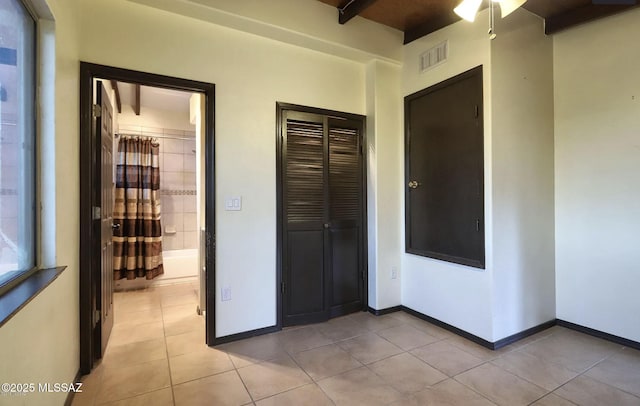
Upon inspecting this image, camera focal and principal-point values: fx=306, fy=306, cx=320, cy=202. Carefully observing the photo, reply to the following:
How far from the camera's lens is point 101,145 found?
219cm

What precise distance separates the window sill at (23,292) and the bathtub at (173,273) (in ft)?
9.07

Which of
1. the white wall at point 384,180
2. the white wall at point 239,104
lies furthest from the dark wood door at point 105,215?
the white wall at point 384,180

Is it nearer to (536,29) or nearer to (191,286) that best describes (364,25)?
(536,29)

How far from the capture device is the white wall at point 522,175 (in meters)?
2.36

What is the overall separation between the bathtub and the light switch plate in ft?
6.66

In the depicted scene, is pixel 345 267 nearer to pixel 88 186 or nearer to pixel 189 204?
pixel 88 186

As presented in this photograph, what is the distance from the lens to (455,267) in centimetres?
261

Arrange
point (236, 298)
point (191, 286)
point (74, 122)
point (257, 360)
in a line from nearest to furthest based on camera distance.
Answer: point (74, 122), point (257, 360), point (236, 298), point (191, 286)

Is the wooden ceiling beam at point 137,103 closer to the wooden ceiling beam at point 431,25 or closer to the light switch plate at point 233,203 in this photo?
the light switch plate at point 233,203

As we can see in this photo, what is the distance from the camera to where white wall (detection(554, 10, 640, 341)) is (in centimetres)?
234

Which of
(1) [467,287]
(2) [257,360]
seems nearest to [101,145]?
(2) [257,360]

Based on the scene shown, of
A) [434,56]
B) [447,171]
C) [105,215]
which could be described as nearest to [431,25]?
[434,56]

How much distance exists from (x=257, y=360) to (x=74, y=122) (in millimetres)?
1957

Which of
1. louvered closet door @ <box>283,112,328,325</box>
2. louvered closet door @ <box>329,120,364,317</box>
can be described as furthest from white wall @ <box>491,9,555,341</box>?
louvered closet door @ <box>283,112,328,325</box>
